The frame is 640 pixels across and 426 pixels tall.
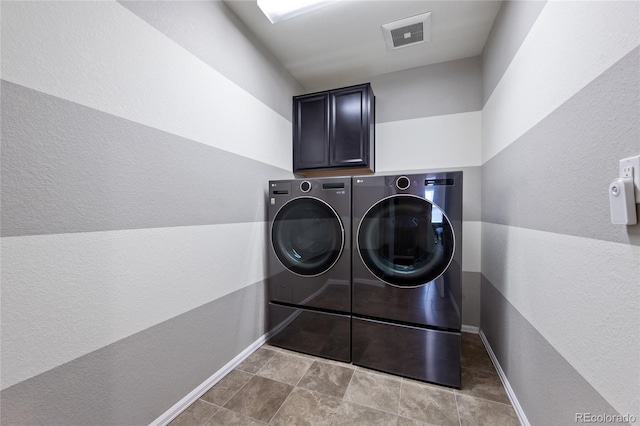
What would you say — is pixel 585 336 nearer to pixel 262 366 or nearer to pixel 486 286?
pixel 486 286

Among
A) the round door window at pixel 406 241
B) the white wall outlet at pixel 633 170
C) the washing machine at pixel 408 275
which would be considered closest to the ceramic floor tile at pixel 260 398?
the washing machine at pixel 408 275

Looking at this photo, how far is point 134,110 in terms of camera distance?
3.42ft

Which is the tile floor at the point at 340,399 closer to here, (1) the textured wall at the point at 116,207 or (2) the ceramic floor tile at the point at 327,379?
(2) the ceramic floor tile at the point at 327,379

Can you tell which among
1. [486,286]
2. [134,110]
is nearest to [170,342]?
[134,110]

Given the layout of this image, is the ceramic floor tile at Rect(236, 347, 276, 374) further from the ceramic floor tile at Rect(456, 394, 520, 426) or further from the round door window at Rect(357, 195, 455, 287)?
the ceramic floor tile at Rect(456, 394, 520, 426)

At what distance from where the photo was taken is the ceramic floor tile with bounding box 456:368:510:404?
4.36 feet

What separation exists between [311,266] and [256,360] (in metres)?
0.79

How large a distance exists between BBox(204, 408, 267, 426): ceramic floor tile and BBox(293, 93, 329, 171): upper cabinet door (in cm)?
196

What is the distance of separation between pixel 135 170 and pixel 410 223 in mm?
1543

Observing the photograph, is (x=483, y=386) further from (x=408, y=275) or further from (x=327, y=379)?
(x=327, y=379)

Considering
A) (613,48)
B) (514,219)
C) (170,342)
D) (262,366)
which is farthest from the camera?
(262,366)

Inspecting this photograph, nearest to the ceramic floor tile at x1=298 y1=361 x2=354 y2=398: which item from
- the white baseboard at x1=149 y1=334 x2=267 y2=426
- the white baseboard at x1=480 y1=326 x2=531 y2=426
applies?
the white baseboard at x1=149 y1=334 x2=267 y2=426

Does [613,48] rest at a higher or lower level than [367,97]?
lower

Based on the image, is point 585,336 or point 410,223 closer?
point 585,336
